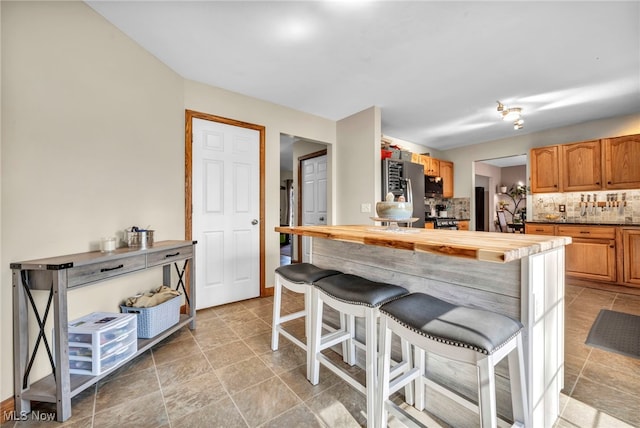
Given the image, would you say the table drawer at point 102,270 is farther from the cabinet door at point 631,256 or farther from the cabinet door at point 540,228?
the cabinet door at point 631,256

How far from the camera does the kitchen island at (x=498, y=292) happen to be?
3.73 ft

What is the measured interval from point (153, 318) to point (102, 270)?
59 cm

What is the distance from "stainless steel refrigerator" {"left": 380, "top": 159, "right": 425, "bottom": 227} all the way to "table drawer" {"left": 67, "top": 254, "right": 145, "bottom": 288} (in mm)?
2948

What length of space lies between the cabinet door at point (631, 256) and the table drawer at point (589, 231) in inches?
4.9

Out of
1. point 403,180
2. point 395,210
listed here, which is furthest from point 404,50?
point 403,180

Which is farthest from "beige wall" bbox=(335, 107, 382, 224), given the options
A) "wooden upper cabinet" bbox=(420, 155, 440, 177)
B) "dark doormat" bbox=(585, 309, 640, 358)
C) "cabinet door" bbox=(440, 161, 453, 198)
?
"cabinet door" bbox=(440, 161, 453, 198)

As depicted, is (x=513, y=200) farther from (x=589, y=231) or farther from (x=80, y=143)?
(x=80, y=143)

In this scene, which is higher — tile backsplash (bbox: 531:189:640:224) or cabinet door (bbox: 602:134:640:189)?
cabinet door (bbox: 602:134:640:189)

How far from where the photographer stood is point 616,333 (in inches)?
92.3

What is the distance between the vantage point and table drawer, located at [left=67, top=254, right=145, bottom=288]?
1471 millimetres

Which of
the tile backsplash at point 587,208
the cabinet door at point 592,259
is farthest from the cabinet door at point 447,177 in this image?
the cabinet door at point 592,259

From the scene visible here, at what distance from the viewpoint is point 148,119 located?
2.38 metres

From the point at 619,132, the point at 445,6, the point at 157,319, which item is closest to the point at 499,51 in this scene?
the point at 445,6

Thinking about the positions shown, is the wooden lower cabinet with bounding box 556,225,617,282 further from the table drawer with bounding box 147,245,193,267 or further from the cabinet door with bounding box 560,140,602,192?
the table drawer with bounding box 147,245,193,267
